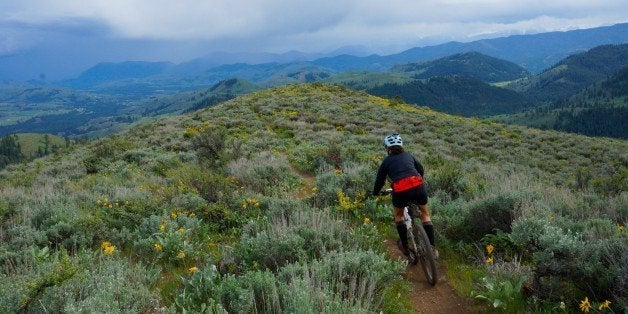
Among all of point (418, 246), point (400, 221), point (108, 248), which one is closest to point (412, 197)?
point (400, 221)

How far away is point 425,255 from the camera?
18.0ft

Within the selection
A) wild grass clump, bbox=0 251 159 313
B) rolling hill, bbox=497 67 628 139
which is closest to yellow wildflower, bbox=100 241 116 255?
wild grass clump, bbox=0 251 159 313

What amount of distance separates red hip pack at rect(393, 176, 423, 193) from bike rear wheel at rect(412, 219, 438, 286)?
0.56 m

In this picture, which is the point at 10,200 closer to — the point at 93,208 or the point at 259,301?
the point at 93,208

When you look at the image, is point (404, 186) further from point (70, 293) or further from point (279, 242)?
point (70, 293)

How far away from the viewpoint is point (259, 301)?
12.6ft

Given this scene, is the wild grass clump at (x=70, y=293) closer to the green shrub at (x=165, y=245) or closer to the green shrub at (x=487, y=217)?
the green shrub at (x=165, y=245)

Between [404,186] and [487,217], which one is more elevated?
[404,186]

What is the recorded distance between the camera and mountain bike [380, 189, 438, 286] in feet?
17.4

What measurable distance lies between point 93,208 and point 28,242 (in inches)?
84.0

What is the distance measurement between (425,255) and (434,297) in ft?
2.05

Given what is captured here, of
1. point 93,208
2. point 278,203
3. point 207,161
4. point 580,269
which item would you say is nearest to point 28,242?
point 93,208

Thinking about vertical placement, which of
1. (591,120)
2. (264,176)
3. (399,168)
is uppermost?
(399,168)

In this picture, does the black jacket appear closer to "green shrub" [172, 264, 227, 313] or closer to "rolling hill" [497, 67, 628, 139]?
"green shrub" [172, 264, 227, 313]
